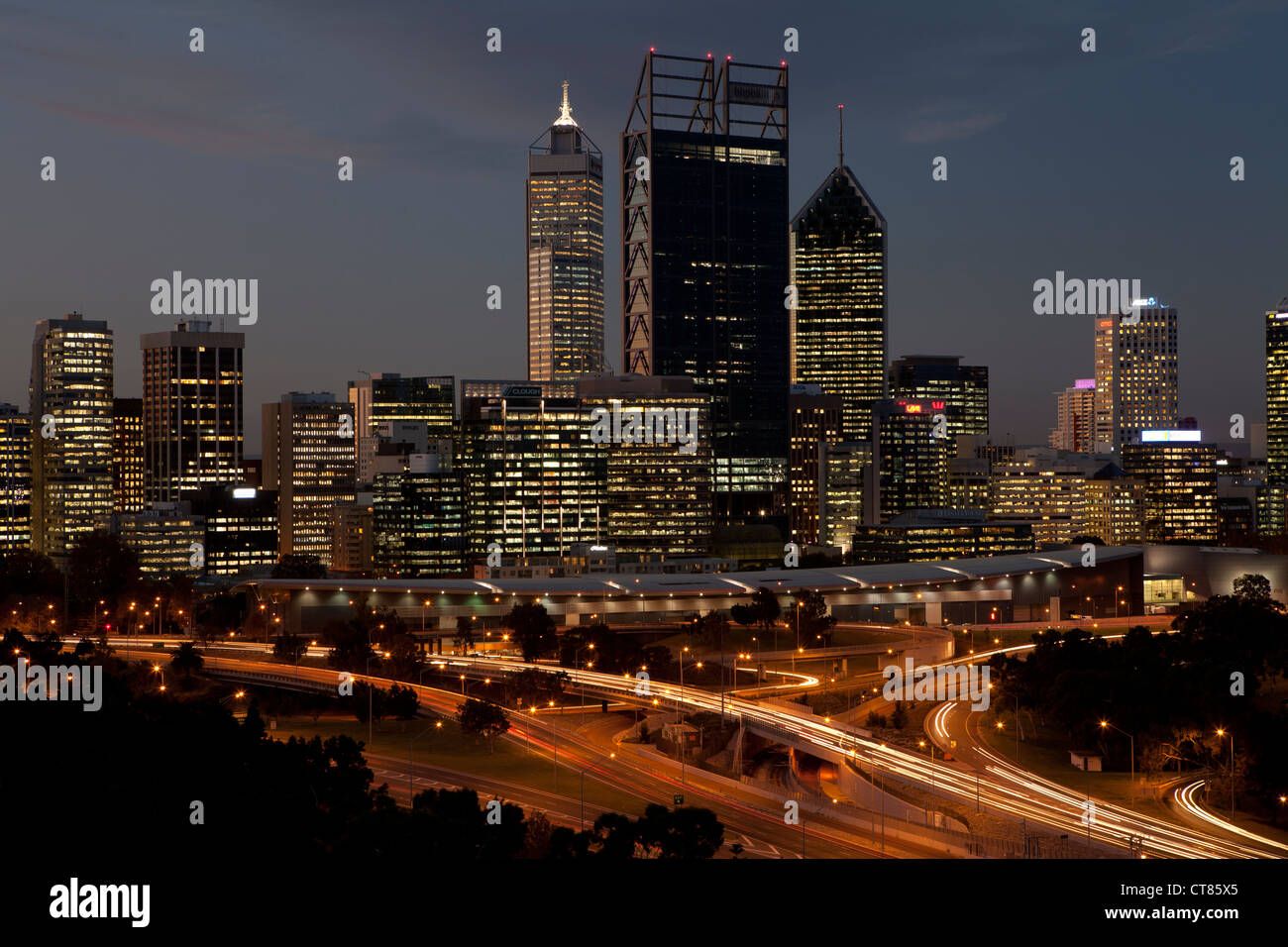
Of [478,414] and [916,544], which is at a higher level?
[478,414]

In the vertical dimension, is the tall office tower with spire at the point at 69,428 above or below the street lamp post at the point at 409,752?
above

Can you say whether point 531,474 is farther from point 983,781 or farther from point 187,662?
point 983,781

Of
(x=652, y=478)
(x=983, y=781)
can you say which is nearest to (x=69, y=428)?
(x=652, y=478)

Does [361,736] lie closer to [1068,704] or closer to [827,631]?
[1068,704]

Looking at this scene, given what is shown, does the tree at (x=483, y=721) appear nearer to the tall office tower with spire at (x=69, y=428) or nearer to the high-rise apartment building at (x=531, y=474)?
the high-rise apartment building at (x=531, y=474)

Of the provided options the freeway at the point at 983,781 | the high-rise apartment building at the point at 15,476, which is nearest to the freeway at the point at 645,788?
the freeway at the point at 983,781
